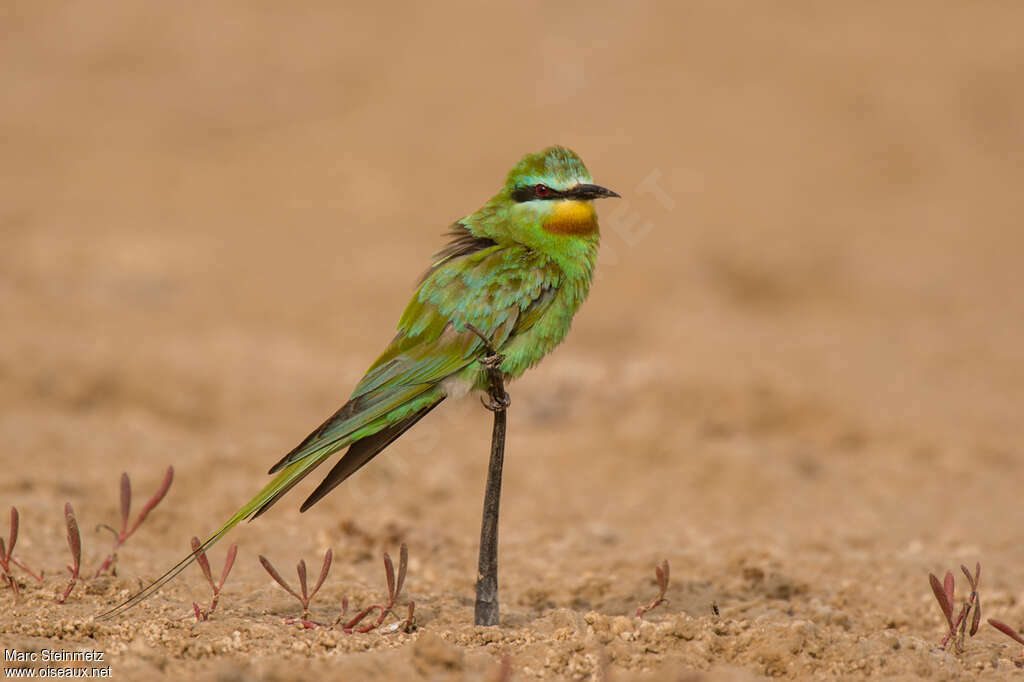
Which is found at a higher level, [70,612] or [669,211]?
[669,211]

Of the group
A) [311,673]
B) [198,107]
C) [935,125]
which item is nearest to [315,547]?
[311,673]

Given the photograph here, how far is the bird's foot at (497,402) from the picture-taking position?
2828 millimetres

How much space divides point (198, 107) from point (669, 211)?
4.04 meters

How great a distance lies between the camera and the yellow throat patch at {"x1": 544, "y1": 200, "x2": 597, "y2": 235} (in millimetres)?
3080

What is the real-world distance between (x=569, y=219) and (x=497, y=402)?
0.59 metres

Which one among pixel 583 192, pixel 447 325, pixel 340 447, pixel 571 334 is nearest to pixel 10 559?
pixel 340 447

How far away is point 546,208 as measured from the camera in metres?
3.08

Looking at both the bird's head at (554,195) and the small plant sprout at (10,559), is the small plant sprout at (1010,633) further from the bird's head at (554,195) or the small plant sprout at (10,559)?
the small plant sprout at (10,559)

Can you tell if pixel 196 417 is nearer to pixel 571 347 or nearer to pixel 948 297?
pixel 571 347

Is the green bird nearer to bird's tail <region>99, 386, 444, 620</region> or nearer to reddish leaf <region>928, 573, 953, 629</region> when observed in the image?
bird's tail <region>99, 386, 444, 620</region>

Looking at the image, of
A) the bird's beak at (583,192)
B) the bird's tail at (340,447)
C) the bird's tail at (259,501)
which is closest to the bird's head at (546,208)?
the bird's beak at (583,192)

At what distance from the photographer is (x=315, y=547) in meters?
3.84

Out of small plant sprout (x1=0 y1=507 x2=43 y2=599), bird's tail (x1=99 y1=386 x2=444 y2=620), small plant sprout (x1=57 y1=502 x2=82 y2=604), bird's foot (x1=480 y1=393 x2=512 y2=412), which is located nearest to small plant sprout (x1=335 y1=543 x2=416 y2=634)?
bird's tail (x1=99 y1=386 x2=444 y2=620)

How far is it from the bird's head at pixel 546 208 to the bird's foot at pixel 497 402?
0.46 m
